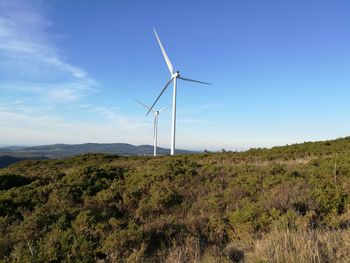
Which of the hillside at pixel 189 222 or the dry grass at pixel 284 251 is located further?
the hillside at pixel 189 222

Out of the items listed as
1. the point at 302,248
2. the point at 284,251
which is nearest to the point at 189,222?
the point at 284,251

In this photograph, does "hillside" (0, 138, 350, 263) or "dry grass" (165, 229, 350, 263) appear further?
"hillside" (0, 138, 350, 263)

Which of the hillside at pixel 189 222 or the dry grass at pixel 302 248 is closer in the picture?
the dry grass at pixel 302 248

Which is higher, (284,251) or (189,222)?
(284,251)

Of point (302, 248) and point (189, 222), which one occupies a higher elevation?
point (302, 248)

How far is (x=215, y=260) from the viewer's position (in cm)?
584

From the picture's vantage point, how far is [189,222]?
8906mm

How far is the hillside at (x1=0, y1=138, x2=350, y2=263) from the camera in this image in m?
6.52

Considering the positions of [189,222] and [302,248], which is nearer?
[302,248]

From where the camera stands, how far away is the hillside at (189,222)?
6.52 metres

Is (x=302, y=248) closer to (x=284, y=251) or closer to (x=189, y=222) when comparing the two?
(x=284, y=251)

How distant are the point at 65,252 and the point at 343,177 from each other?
32.1 feet

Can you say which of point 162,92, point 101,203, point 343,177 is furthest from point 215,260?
point 162,92

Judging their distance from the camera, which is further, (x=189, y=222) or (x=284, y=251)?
(x=189, y=222)
